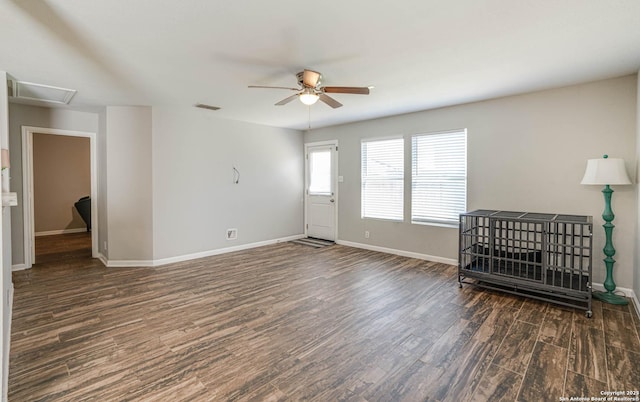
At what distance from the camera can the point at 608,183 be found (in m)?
3.18

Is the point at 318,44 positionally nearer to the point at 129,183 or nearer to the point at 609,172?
the point at 609,172

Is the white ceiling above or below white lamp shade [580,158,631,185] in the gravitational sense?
above

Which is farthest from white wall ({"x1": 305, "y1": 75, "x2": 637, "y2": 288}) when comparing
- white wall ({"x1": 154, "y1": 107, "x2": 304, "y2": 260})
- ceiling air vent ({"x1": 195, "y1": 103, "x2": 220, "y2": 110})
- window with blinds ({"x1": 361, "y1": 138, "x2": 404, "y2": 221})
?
ceiling air vent ({"x1": 195, "y1": 103, "x2": 220, "y2": 110})

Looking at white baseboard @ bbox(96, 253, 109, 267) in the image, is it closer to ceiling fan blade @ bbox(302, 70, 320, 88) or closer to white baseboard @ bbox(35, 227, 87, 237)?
white baseboard @ bbox(35, 227, 87, 237)

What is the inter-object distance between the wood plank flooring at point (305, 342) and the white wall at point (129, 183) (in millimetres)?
729

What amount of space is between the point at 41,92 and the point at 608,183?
662 cm

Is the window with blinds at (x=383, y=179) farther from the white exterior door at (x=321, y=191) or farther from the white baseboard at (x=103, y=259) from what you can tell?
the white baseboard at (x=103, y=259)

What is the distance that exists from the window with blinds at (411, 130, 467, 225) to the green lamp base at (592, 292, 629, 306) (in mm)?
1782

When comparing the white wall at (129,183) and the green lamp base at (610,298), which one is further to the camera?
the white wall at (129,183)

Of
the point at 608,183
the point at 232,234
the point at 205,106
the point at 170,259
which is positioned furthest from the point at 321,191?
the point at 608,183

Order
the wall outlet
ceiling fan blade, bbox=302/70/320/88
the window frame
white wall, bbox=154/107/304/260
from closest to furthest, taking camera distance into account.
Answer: ceiling fan blade, bbox=302/70/320/88, white wall, bbox=154/107/304/260, the window frame, the wall outlet

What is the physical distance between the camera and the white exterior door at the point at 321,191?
21.3ft

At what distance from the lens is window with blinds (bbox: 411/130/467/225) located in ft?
15.3

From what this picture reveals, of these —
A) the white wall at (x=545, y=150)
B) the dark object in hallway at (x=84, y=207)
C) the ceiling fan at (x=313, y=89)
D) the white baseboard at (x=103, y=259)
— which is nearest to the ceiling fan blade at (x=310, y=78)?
the ceiling fan at (x=313, y=89)
